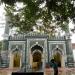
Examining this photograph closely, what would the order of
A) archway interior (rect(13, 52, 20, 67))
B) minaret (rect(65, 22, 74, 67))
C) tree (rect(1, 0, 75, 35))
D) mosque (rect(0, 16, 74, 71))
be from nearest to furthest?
1. tree (rect(1, 0, 75, 35))
2. minaret (rect(65, 22, 74, 67))
3. mosque (rect(0, 16, 74, 71))
4. archway interior (rect(13, 52, 20, 67))

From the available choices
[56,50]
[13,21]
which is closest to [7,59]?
[56,50]

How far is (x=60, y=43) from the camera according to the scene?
27.0 meters

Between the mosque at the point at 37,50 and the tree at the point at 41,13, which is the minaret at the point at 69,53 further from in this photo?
the tree at the point at 41,13

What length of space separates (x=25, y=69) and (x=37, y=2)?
18023mm

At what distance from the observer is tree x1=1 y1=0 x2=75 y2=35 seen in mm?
7073

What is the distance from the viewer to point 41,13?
8.47 metres

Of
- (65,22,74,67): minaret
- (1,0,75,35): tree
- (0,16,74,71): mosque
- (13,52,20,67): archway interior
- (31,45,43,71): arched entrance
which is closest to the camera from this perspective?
(1,0,75,35): tree

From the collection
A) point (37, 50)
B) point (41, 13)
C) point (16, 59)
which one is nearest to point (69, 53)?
point (37, 50)

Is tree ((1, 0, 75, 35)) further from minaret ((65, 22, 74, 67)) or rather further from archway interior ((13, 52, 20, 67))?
archway interior ((13, 52, 20, 67))

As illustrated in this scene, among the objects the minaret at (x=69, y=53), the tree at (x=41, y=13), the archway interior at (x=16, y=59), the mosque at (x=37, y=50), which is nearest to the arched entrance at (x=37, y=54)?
the mosque at (x=37, y=50)

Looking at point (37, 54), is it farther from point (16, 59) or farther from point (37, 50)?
point (16, 59)

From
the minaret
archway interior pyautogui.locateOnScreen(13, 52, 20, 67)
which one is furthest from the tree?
archway interior pyautogui.locateOnScreen(13, 52, 20, 67)

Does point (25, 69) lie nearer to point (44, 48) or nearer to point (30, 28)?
point (44, 48)

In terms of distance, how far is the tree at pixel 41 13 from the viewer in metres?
7.07
